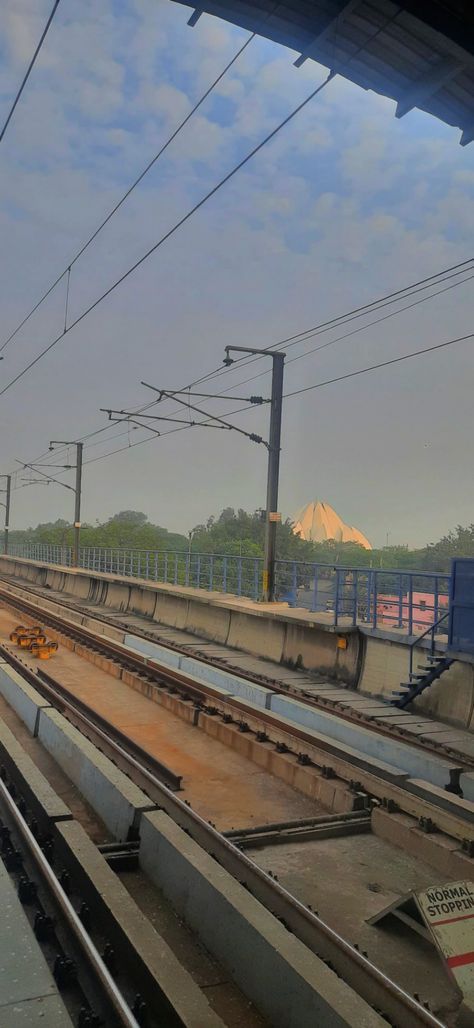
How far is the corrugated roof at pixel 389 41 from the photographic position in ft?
15.5

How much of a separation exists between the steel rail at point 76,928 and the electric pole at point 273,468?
13.7 m

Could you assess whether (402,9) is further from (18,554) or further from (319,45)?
(18,554)

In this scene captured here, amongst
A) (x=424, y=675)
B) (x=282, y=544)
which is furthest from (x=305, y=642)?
(x=282, y=544)

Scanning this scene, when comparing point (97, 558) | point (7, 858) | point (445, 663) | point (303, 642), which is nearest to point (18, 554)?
point (97, 558)

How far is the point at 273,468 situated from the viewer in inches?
788

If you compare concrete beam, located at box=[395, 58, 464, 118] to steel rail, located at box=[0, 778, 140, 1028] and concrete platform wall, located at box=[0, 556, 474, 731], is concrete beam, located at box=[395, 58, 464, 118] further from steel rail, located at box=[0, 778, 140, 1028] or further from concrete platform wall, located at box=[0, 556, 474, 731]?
concrete platform wall, located at box=[0, 556, 474, 731]

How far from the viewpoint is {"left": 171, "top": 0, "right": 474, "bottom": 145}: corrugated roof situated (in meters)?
4.73

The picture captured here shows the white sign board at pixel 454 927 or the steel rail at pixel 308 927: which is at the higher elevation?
the white sign board at pixel 454 927

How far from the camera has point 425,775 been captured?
9.02 meters

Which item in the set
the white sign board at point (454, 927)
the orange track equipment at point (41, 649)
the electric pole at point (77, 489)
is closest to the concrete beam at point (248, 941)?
the white sign board at point (454, 927)

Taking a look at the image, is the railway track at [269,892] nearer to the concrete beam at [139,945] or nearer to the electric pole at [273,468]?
the concrete beam at [139,945]

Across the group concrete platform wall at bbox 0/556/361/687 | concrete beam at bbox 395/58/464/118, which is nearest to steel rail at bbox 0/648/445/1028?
concrete beam at bbox 395/58/464/118

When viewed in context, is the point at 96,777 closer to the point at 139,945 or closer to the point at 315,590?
the point at 139,945

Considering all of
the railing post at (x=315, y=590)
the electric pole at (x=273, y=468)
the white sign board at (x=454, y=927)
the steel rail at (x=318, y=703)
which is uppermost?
the electric pole at (x=273, y=468)
